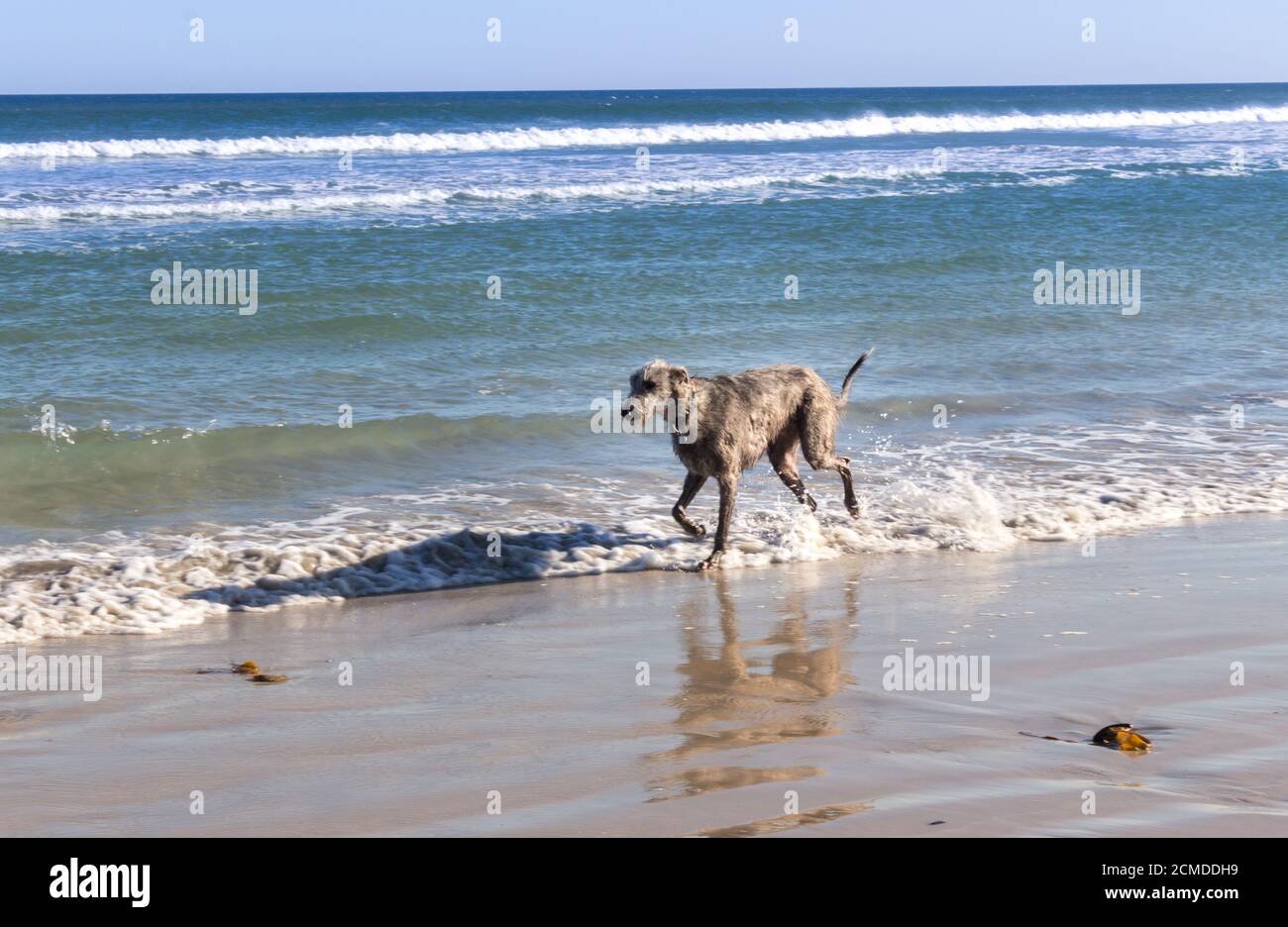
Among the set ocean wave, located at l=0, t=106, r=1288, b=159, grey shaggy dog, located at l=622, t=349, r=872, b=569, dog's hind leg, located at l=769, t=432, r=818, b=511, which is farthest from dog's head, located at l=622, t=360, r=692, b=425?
ocean wave, located at l=0, t=106, r=1288, b=159

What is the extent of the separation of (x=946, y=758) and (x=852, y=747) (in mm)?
355

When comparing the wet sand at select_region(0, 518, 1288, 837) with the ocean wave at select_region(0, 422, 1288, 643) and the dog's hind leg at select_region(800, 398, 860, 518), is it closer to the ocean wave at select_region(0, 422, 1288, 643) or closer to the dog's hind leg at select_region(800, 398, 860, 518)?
the ocean wave at select_region(0, 422, 1288, 643)

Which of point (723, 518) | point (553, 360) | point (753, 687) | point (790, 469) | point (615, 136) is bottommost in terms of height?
point (753, 687)

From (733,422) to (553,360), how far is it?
6.23 metres

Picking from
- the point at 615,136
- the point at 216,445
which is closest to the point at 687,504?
the point at 216,445

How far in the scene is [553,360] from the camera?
46.8 ft

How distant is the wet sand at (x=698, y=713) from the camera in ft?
14.1

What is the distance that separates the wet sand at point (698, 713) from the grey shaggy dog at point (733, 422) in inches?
27.7

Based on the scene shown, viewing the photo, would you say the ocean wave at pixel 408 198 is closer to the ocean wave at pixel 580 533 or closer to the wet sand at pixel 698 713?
the ocean wave at pixel 580 533

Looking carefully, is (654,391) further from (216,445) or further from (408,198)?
(408,198)

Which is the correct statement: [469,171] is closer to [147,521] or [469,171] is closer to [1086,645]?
[147,521]

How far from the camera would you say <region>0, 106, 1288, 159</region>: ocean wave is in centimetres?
3788

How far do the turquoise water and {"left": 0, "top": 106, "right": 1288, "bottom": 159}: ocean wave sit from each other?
6587 mm

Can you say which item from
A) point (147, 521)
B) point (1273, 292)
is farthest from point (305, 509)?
point (1273, 292)
